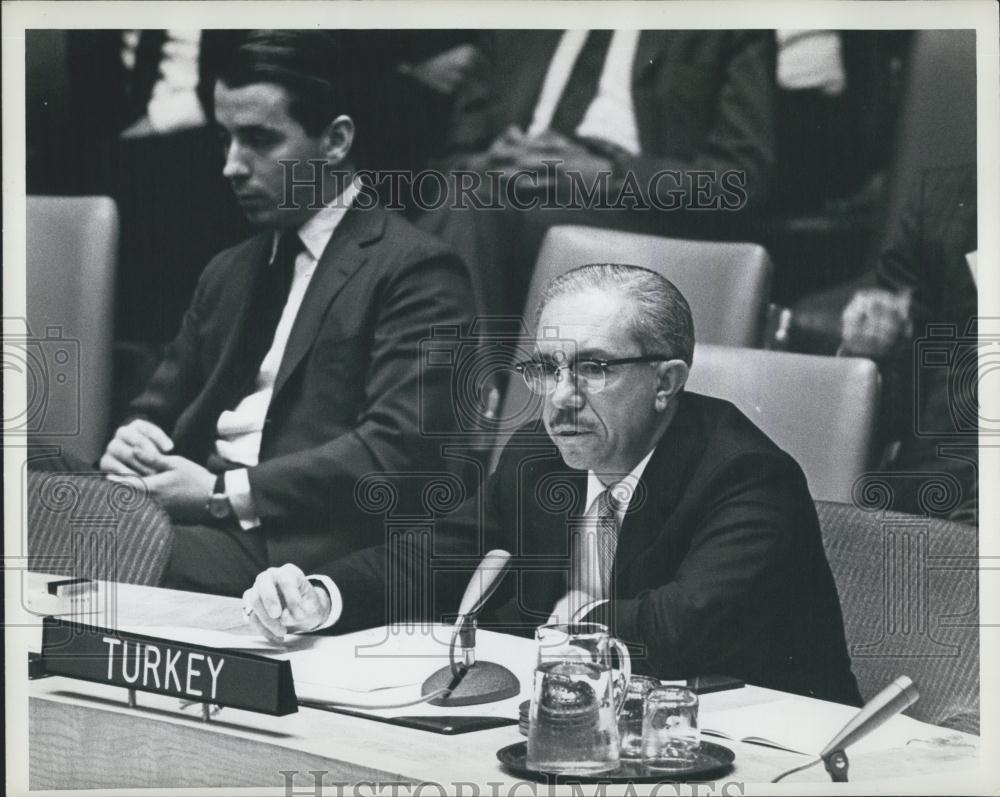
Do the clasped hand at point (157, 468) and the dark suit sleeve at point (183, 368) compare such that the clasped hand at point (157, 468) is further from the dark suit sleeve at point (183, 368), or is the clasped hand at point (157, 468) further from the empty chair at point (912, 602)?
the empty chair at point (912, 602)

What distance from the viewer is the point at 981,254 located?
319cm

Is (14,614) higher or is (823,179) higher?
(823,179)

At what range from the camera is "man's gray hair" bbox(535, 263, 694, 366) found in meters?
3.11

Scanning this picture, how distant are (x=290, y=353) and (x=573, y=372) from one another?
613mm

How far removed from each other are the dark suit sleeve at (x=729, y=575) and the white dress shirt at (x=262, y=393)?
0.85 metres

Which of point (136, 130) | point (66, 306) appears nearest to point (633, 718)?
point (66, 306)

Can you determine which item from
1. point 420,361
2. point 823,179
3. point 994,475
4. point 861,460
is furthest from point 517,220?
point 994,475

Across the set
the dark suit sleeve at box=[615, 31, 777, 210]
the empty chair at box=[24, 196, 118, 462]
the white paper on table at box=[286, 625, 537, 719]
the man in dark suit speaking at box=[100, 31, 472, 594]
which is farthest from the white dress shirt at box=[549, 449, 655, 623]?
the empty chair at box=[24, 196, 118, 462]

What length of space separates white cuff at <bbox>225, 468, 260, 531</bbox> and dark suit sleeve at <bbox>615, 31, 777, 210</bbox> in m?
1.05

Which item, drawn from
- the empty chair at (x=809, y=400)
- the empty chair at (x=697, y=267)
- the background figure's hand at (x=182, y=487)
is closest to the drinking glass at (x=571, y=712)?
the empty chair at (x=809, y=400)

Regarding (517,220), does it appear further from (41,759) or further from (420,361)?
(41,759)

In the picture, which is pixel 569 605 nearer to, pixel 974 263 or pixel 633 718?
pixel 633 718

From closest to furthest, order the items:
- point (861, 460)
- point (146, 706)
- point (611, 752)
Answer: point (611, 752) < point (146, 706) < point (861, 460)

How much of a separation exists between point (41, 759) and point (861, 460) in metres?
1.84
